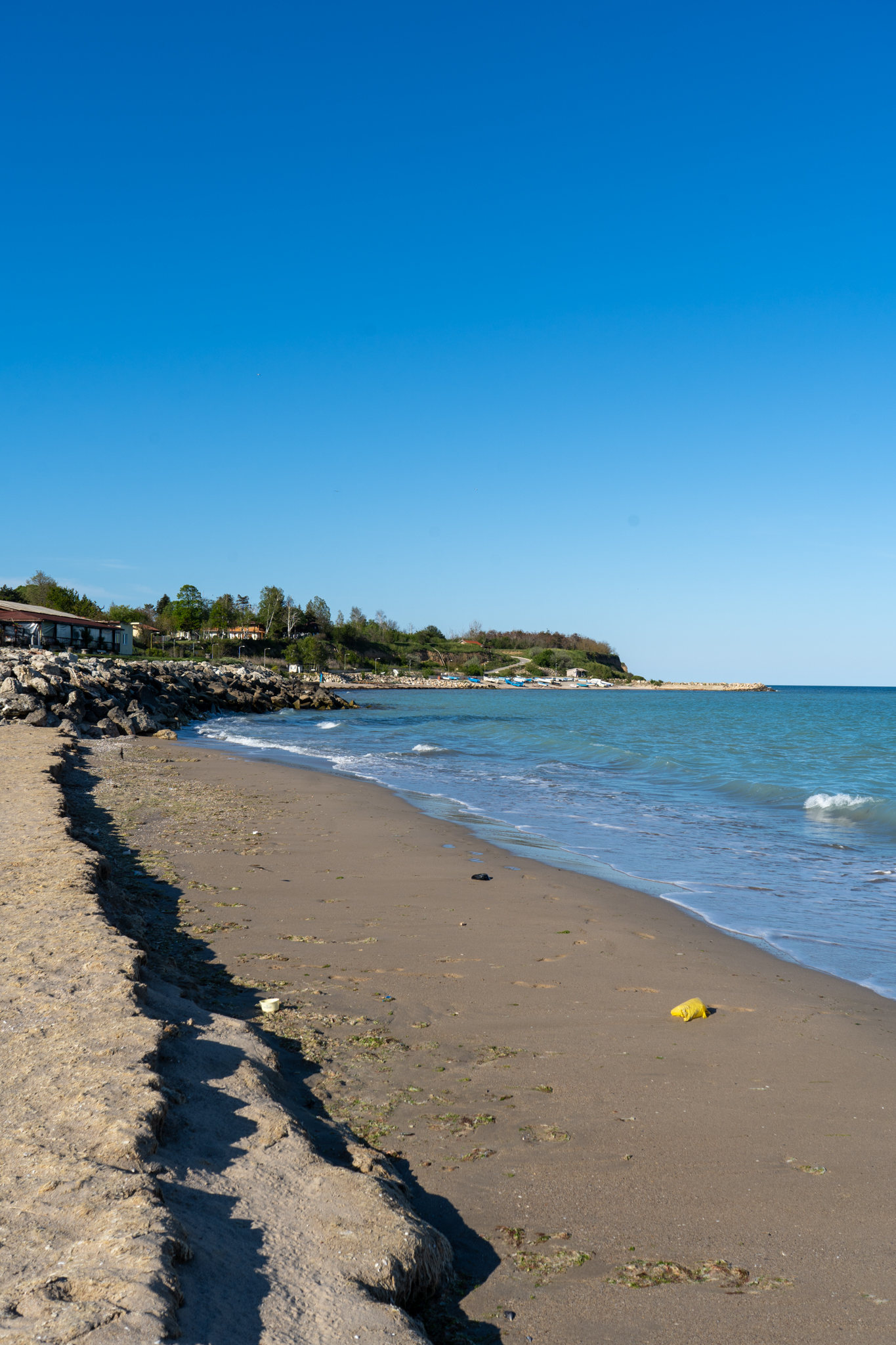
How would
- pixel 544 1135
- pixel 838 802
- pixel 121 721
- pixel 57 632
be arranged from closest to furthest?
1. pixel 544 1135
2. pixel 838 802
3. pixel 121 721
4. pixel 57 632

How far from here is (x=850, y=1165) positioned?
150 inches

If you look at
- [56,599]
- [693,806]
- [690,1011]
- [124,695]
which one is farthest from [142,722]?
[56,599]

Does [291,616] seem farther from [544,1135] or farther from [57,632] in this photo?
[544,1135]

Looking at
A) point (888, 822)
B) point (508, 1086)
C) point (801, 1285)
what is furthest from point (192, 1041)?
point (888, 822)

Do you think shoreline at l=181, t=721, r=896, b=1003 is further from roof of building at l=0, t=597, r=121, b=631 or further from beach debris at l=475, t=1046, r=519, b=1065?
roof of building at l=0, t=597, r=121, b=631

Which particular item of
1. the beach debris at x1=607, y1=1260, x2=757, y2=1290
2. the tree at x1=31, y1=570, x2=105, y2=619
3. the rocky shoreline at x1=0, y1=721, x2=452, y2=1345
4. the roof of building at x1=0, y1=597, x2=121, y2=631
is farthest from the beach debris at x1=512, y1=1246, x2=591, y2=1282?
the tree at x1=31, y1=570, x2=105, y2=619

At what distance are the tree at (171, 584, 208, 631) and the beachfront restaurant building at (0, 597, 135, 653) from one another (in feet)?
90.1

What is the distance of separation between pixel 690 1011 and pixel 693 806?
11.1 meters

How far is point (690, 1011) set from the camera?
5.54 m

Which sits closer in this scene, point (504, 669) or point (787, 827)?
point (787, 827)

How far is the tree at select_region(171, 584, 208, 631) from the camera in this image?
10900 centimetres

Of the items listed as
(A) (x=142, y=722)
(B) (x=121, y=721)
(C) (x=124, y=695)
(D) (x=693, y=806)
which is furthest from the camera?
(C) (x=124, y=695)

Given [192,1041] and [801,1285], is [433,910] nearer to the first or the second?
[192,1041]

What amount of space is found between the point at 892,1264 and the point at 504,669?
165m
